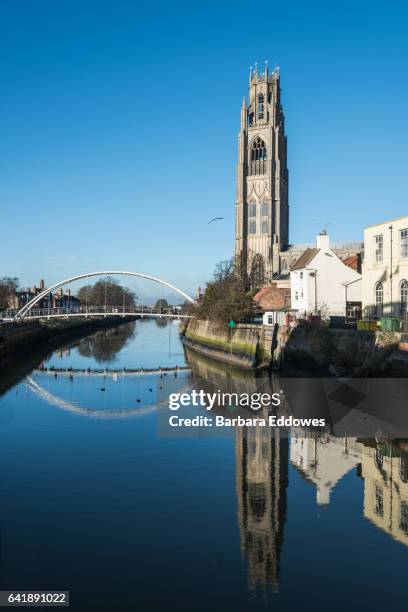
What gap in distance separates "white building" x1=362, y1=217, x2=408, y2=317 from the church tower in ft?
219

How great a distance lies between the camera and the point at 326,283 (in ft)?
166

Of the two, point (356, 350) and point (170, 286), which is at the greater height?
point (170, 286)

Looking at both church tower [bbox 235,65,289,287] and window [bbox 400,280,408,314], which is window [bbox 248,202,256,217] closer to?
church tower [bbox 235,65,289,287]

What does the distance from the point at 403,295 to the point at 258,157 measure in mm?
85604

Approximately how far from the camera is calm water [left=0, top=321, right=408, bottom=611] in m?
11.7

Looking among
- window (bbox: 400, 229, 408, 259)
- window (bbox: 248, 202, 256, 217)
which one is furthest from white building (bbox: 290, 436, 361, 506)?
window (bbox: 248, 202, 256, 217)

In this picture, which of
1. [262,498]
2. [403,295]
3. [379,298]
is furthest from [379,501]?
[379,298]

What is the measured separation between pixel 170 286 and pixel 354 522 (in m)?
73.3

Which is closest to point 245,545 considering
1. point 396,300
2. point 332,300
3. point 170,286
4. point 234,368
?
point 396,300

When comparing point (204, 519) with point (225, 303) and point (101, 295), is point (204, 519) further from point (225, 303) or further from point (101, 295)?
point (101, 295)

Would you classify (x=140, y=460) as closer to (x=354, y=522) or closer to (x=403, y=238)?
(x=354, y=522)

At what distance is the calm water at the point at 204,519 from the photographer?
11.7 m

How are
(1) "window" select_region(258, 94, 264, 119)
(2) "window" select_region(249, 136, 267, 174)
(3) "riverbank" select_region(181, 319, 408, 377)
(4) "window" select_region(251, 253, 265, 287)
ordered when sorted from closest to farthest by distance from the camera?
1. (3) "riverbank" select_region(181, 319, 408, 377)
2. (4) "window" select_region(251, 253, 265, 287)
3. (2) "window" select_region(249, 136, 267, 174)
4. (1) "window" select_region(258, 94, 264, 119)

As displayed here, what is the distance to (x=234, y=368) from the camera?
160 feet
